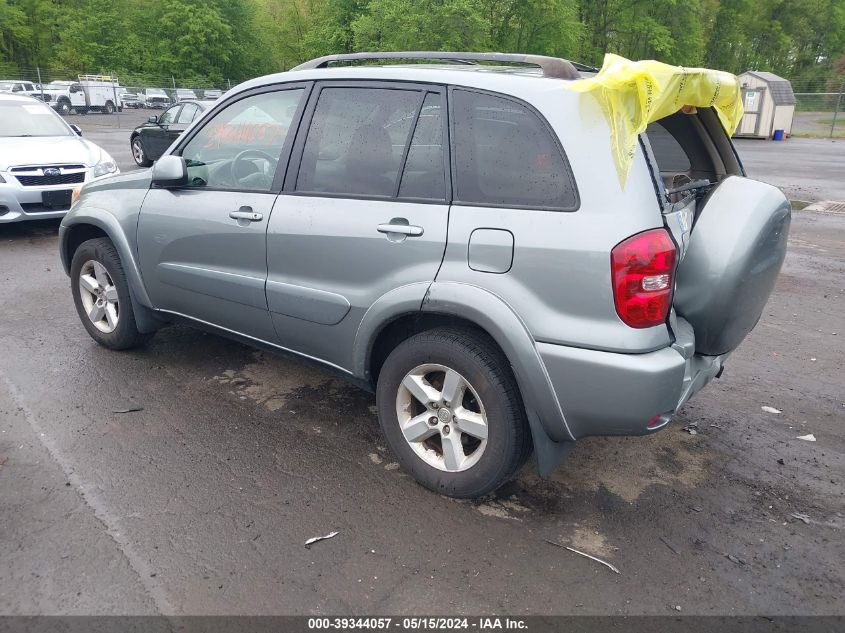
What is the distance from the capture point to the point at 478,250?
2.88 meters

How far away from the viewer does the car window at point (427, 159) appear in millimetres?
3078

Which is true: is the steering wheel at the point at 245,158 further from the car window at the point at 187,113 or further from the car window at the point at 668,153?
the car window at the point at 187,113

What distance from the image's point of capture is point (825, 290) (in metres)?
6.78

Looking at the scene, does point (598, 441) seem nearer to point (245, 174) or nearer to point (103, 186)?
point (245, 174)

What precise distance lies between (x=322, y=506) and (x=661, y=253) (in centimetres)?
181

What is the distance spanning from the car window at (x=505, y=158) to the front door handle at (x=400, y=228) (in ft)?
0.78

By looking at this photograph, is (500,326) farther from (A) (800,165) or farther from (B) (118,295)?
(A) (800,165)

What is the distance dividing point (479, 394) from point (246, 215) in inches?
64.4

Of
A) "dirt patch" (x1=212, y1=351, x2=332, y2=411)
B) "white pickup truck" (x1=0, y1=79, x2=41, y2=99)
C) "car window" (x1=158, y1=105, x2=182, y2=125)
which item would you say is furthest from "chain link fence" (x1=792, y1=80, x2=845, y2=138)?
"white pickup truck" (x1=0, y1=79, x2=41, y2=99)

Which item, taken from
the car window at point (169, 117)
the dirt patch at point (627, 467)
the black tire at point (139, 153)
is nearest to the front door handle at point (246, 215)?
the dirt patch at point (627, 467)

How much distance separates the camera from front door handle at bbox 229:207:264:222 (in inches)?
144

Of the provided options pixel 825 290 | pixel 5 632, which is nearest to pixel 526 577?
pixel 5 632

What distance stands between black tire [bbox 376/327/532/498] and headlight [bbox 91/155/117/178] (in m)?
6.99

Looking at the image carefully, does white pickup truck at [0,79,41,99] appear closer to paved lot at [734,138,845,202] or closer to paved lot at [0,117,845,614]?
paved lot at [734,138,845,202]
